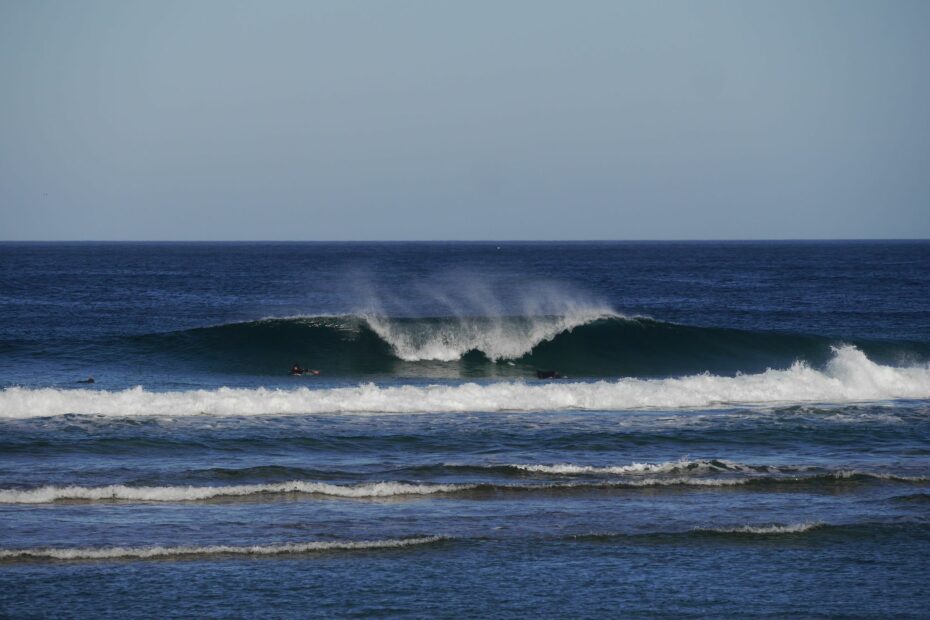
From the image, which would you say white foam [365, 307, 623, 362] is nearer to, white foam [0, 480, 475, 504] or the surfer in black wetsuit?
the surfer in black wetsuit

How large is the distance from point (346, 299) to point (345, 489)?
50.7m

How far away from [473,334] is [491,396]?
11.1 m

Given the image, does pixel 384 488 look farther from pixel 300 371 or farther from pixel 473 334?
pixel 473 334

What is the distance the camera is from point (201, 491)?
1411 cm

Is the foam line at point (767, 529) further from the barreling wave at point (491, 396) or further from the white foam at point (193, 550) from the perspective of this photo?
the barreling wave at point (491, 396)

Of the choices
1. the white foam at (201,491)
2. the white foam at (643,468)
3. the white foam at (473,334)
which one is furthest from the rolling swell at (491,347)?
the white foam at (201,491)

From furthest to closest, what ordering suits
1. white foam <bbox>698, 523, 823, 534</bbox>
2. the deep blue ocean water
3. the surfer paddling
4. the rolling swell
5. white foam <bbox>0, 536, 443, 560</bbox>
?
the rolling swell → the surfer paddling → white foam <bbox>698, 523, 823, 534</bbox> → white foam <bbox>0, 536, 443, 560</bbox> → the deep blue ocean water

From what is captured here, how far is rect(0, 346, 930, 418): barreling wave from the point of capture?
68.7 feet

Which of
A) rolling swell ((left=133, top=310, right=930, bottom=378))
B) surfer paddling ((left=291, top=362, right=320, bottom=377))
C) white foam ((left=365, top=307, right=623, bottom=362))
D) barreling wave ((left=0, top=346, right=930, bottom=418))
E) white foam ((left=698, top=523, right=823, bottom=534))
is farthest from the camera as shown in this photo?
white foam ((left=365, top=307, right=623, bottom=362))

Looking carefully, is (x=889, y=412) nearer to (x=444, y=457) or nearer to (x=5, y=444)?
(x=444, y=457)

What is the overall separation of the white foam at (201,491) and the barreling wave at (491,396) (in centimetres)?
659

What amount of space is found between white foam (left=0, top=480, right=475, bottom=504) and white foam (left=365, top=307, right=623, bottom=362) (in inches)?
684

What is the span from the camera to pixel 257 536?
12094 millimetres

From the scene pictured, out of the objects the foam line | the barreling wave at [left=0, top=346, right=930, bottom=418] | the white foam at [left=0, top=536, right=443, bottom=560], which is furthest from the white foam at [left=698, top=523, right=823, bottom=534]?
the barreling wave at [left=0, top=346, right=930, bottom=418]
